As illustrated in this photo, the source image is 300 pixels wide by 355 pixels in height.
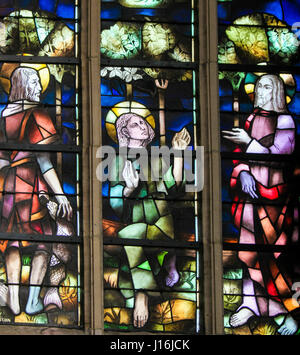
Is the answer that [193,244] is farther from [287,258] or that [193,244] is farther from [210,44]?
[210,44]

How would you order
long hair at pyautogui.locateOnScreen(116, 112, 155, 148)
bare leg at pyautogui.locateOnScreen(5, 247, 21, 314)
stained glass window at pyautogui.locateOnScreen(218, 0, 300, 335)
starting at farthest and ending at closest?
long hair at pyautogui.locateOnScreen(116, 112, 155, 148)
stained glass window at pyautogui.locateOnScreen(218, 0, 300, 335)
bare leg at pyautogui.locateOnScreen(5, 247, 21, 314)

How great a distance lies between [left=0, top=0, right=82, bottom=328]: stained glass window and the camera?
1833 centimetres

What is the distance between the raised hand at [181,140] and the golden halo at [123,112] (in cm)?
29

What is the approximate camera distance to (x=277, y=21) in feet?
63.8

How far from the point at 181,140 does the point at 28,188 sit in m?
1.79

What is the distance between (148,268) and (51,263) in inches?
41.9

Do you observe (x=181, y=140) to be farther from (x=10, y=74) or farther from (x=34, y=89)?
(x=10, y=74)

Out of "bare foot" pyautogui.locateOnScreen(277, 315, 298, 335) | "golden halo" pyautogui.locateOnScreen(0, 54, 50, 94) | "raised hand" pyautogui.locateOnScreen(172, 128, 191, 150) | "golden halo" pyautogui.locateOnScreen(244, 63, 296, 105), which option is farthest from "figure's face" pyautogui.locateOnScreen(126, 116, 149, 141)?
"bare foot" pyautogui.locateOnScreen(277, 315, 298, 335)

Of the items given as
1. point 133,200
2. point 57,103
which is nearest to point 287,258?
point 133,200

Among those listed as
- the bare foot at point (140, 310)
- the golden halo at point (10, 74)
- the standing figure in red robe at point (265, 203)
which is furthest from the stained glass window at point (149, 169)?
the golden halo at point (10, 74)

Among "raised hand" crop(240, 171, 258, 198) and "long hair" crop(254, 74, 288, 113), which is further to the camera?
"long hair" crop(254, 74, 288, 113)

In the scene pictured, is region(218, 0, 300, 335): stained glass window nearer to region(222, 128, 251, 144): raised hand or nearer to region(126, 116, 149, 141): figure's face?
region(222, 128, 251, 144): raised hand

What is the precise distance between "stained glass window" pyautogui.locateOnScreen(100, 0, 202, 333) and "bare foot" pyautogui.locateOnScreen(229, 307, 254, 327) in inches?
14.9
